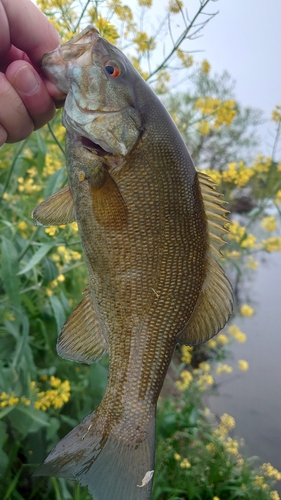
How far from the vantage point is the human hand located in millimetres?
1125

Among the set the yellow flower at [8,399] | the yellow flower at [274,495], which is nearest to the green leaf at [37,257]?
the yellow flower at [8,399]

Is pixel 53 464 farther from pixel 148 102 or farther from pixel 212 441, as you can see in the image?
pixel 212 441

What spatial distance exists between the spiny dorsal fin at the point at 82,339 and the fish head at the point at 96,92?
49cm

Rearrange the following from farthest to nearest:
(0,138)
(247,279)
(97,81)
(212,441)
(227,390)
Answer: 1. (247,279)
2. (227,390)
3. (212,441)
4. (0,138)
5. (97,81)

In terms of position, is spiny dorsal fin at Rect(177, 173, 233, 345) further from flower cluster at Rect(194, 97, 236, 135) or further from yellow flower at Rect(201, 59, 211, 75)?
yellow flower at Rect(201, 59, 211, 75)

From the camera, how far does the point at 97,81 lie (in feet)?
3.61

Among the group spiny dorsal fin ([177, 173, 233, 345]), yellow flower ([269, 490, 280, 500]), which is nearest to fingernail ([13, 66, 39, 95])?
spiny dorsal fin ([177, 173, 233, 345])

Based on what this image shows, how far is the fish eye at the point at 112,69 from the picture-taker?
1106 mm

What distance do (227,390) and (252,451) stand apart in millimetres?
888

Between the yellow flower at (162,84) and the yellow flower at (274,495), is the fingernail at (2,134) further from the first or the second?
the yellow flower at (274,495)

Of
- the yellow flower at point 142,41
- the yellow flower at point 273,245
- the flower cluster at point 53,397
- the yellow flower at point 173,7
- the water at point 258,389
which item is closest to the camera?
the flower cluster at point 53,397

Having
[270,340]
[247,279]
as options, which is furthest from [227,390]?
[247,279]

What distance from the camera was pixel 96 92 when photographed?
109 cm

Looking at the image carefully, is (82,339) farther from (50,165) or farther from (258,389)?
(258,389)
